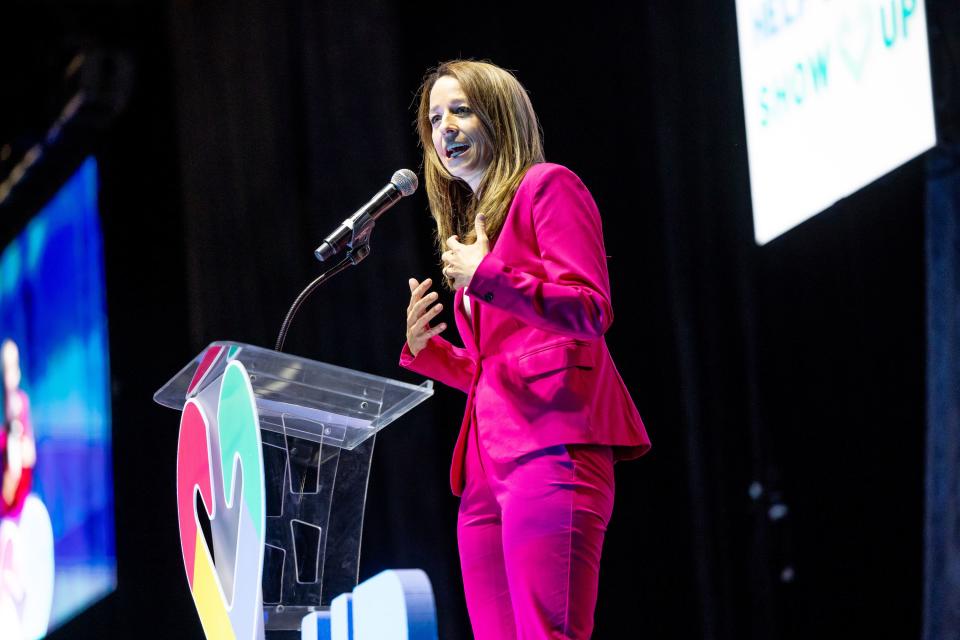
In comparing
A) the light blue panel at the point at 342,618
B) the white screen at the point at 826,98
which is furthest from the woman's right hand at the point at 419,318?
the white screen at the point at 826,98

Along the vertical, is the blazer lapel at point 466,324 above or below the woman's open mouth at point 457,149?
below

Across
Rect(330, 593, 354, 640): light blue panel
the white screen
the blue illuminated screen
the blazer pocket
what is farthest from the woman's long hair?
the blue illuminated screen

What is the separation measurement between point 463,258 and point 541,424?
0.28m

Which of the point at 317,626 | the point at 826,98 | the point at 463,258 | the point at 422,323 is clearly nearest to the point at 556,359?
the point at 463,258

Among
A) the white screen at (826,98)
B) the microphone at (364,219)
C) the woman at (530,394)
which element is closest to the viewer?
the woman at (530,394)

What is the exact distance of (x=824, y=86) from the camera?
3.51 m

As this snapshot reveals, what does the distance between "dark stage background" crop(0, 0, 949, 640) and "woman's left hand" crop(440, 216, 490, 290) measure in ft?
7.34

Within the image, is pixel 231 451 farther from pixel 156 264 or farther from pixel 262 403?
pixel 156 264

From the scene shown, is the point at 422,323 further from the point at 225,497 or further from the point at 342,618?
the point at 342,618

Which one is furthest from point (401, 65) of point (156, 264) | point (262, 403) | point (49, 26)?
point (262, 403)

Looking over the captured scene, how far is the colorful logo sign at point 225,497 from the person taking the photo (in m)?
1.66

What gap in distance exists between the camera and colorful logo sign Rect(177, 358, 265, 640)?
1.66 metres

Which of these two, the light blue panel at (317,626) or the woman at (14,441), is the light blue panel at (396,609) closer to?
the light blue panel at (317,626)

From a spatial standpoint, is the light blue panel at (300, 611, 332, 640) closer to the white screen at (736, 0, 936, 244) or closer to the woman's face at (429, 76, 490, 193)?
the woman's face at (429, 76, 490, 193)
